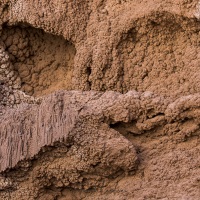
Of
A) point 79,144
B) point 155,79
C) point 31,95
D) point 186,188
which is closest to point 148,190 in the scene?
point 186,188

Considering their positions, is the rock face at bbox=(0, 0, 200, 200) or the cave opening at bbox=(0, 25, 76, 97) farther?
the cave opening at bbox=(0, 25, 76, 97)

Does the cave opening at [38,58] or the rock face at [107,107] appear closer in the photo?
the rock face at [107,107]

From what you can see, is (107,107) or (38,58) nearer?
(107,107)

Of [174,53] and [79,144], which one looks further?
[174,53]

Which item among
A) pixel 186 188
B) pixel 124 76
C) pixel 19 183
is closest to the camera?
pixel 186 188

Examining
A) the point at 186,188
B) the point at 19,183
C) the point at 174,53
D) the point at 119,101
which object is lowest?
the point at 19,183

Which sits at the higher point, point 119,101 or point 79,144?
point 119,101

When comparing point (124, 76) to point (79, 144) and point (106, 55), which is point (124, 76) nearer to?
point (106, 55)

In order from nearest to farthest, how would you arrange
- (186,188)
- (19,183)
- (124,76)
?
(186,188), (19,183), (124,76)
